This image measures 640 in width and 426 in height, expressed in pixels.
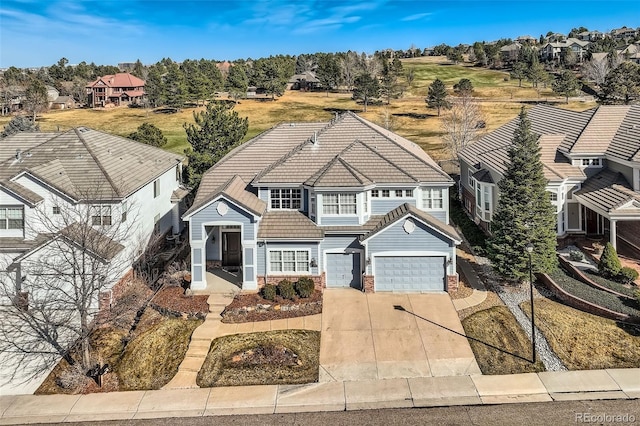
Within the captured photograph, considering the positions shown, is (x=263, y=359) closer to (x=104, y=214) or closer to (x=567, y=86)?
(x=104, y=214)

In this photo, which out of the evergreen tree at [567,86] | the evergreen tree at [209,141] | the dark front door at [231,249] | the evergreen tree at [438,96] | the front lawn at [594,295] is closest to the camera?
the front lawn at [594,295]

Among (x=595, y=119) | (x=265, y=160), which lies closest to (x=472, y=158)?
(x=595, y=119)

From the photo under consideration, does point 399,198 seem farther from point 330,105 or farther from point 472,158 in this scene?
point 330,105

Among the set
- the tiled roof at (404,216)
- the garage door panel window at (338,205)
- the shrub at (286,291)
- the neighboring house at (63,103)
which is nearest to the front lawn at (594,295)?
the tiled roof at (404,216)

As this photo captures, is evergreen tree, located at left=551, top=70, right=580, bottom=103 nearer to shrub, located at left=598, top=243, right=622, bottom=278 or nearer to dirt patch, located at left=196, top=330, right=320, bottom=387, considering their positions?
shrub, located at left=598, top=243, right=622, bottom=278

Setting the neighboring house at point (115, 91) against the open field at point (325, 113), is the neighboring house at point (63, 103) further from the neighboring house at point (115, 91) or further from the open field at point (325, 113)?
the open field at point (325, 113)

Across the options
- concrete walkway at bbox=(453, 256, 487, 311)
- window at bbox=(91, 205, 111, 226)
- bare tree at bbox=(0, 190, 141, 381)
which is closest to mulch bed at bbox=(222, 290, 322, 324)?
bare tree at bbox=(0, 190, 141, 381)

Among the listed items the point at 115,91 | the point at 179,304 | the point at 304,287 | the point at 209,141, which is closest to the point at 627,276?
the point at 304,287
